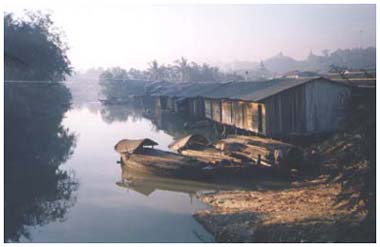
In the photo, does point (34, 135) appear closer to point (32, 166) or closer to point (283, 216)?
point (32, 166)

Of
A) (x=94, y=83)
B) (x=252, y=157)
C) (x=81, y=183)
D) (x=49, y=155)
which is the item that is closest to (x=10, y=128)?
(x=49, y=155)

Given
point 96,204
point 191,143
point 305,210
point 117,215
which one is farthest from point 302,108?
point 117,215

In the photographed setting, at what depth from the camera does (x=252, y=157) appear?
64.6 feet

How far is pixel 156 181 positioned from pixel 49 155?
11.1m

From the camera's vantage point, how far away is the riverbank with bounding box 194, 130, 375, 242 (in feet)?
32.2

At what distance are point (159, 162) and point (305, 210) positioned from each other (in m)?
7.80

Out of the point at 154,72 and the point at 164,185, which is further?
the point at 154,72

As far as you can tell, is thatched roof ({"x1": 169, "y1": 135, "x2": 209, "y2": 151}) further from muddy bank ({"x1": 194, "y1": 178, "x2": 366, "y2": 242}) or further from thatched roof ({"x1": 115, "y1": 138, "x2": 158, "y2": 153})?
muddy bank ({"x1": 194, "y1": 178, "x2": 366, "y2": 242})

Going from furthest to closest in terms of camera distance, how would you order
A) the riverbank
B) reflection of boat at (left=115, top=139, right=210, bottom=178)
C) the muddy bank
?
reflection of boat at (left=115, top=139, right=210, bottom=178)
the muddy bank
the riverbank

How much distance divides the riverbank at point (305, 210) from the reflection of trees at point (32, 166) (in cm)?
552

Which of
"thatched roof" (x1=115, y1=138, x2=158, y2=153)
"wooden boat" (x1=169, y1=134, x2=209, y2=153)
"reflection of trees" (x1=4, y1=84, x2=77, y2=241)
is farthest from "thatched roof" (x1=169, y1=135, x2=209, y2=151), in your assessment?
"reflection of trees" (x1=4, y1=84, x2=77, y2=241)

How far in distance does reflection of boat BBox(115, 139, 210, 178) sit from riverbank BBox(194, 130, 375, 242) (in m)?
2.00

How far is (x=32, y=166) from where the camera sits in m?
23.4

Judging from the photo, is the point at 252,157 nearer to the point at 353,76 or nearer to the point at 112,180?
the point at 112,180
